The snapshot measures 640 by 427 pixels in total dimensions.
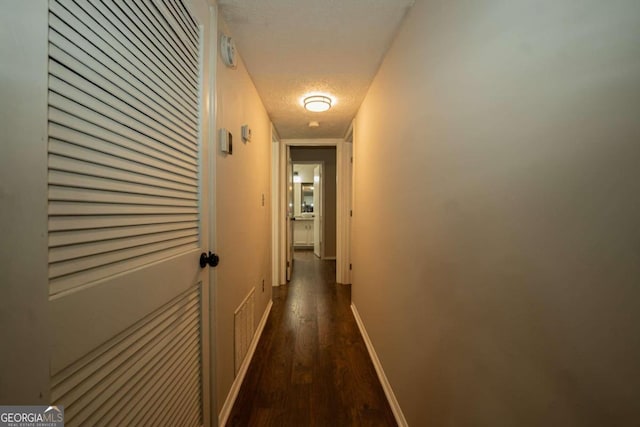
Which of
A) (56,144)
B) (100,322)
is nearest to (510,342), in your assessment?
(100,322)

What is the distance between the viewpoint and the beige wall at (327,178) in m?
5.21

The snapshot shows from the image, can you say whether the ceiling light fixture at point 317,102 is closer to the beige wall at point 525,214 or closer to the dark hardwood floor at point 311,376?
the beige wall at point 525,214

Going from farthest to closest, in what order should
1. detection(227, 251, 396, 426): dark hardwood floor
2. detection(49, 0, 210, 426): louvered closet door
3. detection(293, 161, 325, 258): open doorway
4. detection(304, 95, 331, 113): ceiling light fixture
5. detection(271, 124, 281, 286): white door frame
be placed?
detection(293, 161, 325, 258): open doorway → detection(271, 124, 281, 286): white door frame → detection(304, 95, 331, 113): ceiling light fixture → detection(227, 251, 396, 426): dark hardwood floor → detection(49, 0, 210, 426): louvered closet door

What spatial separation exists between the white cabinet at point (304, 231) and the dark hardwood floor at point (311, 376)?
163 inches

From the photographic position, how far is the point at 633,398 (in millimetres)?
411

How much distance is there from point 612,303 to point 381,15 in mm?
1530

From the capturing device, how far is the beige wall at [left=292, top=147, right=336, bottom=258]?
521 cm

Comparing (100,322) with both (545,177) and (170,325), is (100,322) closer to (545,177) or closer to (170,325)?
(170,325)

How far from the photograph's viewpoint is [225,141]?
1.33 metres

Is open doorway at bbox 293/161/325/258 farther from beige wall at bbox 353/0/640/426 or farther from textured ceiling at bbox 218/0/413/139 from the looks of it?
beige wall at bbox 353/0/640/426

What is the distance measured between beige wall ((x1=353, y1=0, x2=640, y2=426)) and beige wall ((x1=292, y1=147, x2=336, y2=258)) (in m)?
4.08

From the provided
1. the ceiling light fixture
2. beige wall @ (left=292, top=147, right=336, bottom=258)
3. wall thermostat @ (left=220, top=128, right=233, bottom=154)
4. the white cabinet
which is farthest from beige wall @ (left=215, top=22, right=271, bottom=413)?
the white cabinet

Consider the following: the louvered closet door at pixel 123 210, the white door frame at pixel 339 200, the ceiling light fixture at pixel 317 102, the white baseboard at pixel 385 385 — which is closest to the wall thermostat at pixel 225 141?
the louvered closet door at pixel 123 210

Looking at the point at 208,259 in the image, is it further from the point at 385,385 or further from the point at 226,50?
the point at 385,385
